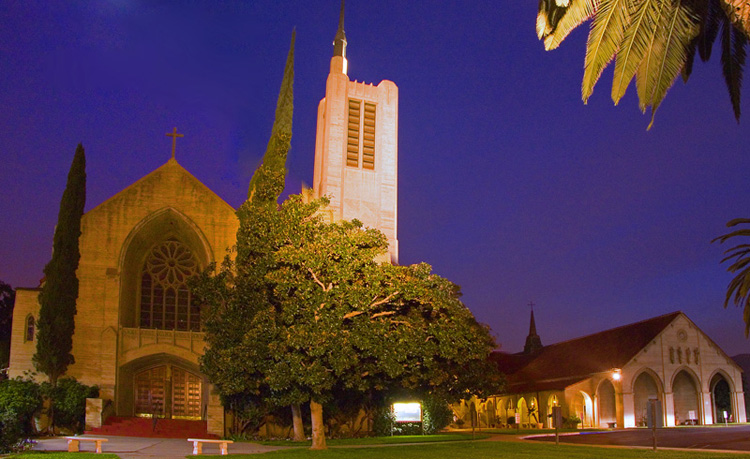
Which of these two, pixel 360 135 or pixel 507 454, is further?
pixel 360 135

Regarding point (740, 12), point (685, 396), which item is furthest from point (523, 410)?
point (740, 12)

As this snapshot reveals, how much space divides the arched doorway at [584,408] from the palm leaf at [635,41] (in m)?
42.7

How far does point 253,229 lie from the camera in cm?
2656

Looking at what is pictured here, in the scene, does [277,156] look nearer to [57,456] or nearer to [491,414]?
[57,456]

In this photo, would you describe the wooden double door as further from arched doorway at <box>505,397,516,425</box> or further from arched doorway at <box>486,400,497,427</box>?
arched doorway at <box>486,400,497,427</box>

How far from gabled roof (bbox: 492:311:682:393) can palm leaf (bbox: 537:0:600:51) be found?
41.1 m

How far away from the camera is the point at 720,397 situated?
5109cm

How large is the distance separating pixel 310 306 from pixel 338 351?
181cm

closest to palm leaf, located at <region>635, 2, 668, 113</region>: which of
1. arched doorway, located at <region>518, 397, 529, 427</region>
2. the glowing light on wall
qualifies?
the glowing light on wall

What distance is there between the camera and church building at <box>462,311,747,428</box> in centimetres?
4788

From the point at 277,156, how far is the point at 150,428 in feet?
46.0

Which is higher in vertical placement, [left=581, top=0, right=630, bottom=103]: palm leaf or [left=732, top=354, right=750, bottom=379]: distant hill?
[left=581, top=0, right=630, bottom=103]: palm leaf

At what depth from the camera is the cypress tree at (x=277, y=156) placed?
2986 centimetres

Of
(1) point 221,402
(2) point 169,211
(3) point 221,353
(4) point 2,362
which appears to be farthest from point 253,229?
(4) point 2,362
